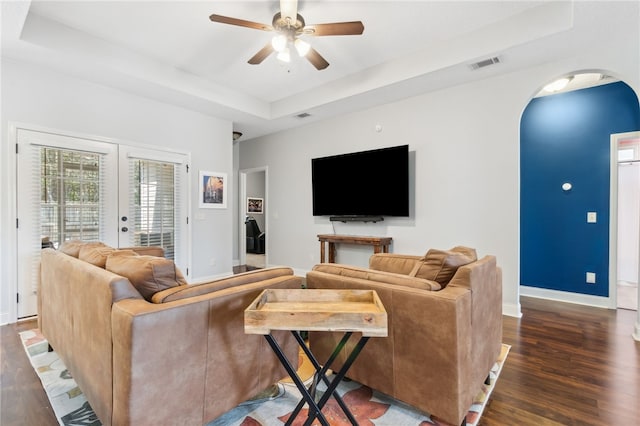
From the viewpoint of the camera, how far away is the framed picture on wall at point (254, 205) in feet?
29.0

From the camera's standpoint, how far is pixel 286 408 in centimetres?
173

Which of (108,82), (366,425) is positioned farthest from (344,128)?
(366,425)

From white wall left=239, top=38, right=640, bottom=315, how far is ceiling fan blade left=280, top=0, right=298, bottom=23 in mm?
2230

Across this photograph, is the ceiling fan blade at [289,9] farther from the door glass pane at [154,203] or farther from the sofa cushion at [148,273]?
the door glass pane at [154,203]

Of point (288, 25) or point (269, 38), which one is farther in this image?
point (269, 38)

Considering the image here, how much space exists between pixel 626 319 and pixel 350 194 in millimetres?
3435

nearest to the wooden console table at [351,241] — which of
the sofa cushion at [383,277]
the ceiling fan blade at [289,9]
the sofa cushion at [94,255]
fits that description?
the sofa cushion at [383,277]

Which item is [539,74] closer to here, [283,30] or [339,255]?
[283,30]

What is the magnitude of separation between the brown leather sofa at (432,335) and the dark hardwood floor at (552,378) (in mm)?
285

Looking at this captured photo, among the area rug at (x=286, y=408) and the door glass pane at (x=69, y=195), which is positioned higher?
the door glass pane at (x=69, y=195)

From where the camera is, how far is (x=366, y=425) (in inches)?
61.8

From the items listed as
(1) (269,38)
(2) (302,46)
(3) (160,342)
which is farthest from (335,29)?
(3) (160,342)

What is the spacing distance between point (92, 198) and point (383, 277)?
3748mm

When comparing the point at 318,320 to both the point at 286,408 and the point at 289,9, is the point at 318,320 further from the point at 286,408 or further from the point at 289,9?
the point at 289,9
